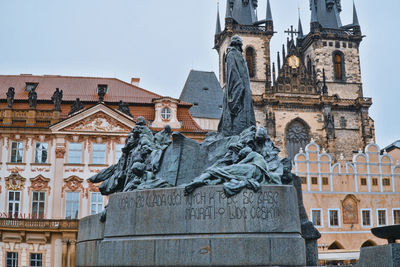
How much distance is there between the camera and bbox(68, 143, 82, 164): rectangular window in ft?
94.4

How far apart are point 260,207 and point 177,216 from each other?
1314 mm

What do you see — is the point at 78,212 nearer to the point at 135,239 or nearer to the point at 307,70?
the point at 135,239

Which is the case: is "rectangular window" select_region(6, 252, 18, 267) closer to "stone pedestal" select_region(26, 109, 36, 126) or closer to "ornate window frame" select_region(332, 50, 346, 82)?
"stone pedestal" select_region(26, 109, 36, 126)

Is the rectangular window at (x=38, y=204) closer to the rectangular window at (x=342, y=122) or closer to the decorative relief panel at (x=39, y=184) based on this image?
the decorative relief panel at (x=39, y=184)

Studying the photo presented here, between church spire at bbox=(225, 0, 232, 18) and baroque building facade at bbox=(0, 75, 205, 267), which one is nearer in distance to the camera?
baroque building facade at bbox=(0, 75, 205, 267)

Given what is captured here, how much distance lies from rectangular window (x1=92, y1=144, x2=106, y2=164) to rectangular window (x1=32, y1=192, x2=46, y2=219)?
324 centimetres

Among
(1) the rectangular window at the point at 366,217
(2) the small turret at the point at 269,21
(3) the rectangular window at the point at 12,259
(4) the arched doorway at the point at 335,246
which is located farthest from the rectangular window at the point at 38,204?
(2) the small turret at the point at 269,21

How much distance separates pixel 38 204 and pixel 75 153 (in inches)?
130

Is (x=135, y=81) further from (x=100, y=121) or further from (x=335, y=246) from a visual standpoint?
(x=335, y=246)

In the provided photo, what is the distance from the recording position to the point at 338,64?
60.6 m

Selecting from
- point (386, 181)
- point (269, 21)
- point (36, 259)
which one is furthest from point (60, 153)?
point (269, 21)

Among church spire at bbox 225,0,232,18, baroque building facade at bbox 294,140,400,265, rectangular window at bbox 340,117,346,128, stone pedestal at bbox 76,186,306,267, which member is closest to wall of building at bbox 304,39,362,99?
rectangular window at bbox 340,117,346,128

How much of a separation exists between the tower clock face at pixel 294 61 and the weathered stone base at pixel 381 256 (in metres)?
53.3

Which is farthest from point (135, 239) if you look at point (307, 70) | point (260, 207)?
point (307, 70)
